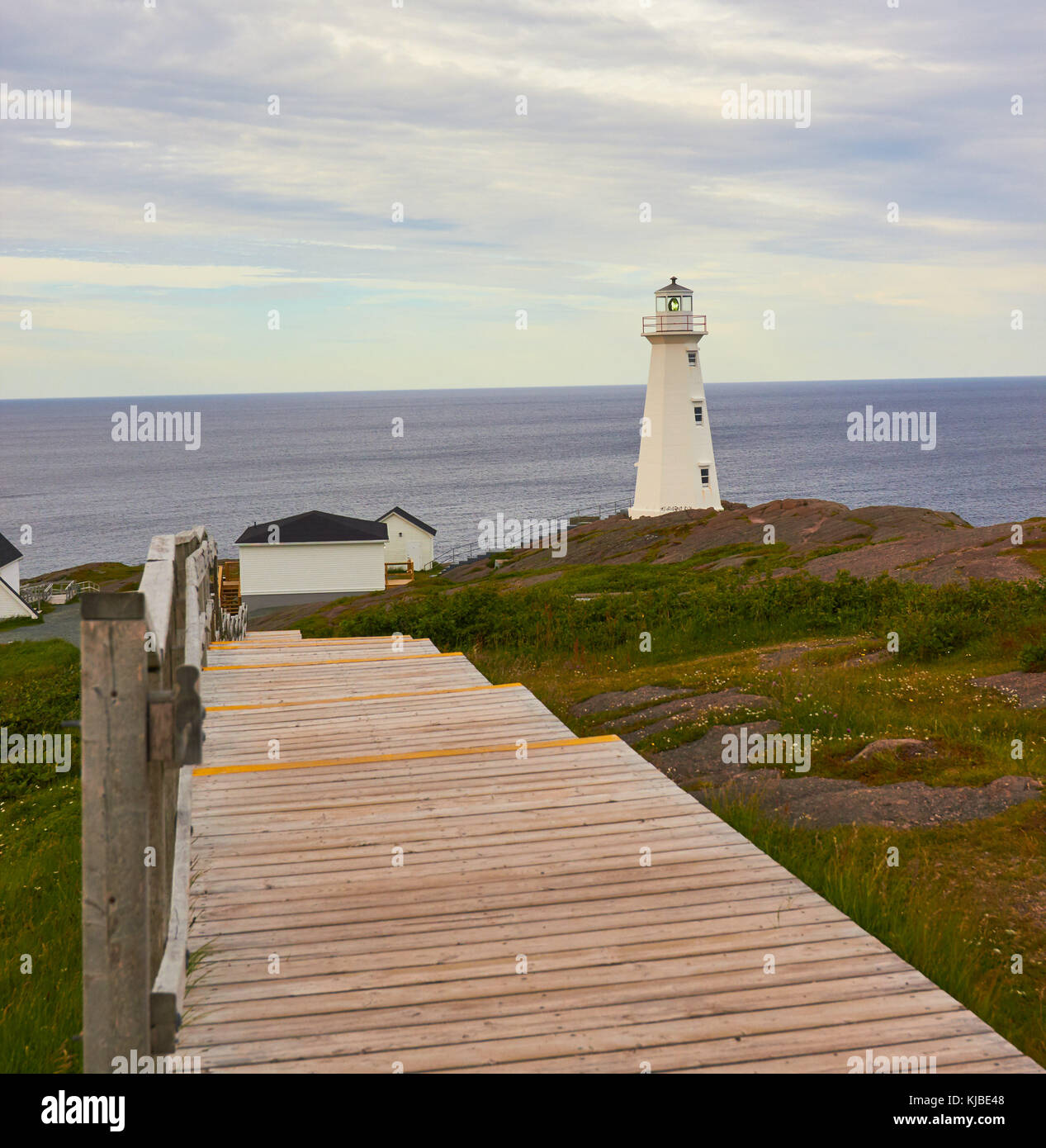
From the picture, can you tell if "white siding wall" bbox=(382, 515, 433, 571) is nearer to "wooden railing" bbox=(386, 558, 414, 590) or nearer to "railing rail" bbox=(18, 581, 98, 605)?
"wooden railing" bbox=(386, 558, 414, 590)

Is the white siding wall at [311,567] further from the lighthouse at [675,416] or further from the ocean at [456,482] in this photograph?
the ocean at [456,482]

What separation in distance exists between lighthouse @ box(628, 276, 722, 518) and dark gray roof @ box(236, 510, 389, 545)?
43.6 ft

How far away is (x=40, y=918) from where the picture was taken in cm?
570

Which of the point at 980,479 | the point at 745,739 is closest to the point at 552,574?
the point at 745,739

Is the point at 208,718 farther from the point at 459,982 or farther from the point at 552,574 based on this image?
the point at 552,574

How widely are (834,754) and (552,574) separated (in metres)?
28.8

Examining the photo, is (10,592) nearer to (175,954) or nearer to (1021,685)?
(1021,685)

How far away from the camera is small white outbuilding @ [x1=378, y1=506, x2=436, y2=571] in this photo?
61.5m

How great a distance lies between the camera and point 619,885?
4.81 metres

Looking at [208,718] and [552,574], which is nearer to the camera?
[208,718]

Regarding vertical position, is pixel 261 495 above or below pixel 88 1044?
above
